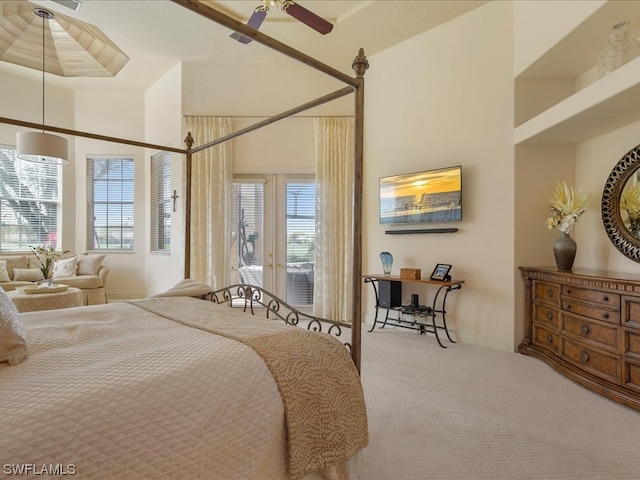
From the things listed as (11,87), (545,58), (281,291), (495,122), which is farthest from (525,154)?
(11,87)

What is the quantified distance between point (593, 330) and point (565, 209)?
117cm

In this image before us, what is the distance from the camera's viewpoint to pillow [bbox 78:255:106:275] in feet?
19.0

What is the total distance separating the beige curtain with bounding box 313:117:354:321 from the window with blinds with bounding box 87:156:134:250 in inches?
144

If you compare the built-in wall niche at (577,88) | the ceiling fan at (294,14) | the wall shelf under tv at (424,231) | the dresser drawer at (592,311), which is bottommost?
the dresser drawer at (592,311)

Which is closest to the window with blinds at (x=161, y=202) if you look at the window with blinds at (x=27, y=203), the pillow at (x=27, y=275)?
the pillow at (x=27, y=275)

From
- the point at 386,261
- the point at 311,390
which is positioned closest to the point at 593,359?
the point at 386,261

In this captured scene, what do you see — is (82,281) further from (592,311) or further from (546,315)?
(592,311)

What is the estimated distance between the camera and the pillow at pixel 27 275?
532 cm

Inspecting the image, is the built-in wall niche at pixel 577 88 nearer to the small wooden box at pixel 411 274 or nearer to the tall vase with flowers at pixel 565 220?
the tall vase with flowers at pixel 565 220

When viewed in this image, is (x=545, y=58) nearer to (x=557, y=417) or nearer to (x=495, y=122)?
(x=495, y=122)

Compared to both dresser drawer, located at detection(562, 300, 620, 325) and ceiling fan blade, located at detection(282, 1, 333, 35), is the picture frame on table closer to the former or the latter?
dresser drawer, located at detection(562, 300, 620, 325)

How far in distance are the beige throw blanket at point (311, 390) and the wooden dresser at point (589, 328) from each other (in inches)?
88.7

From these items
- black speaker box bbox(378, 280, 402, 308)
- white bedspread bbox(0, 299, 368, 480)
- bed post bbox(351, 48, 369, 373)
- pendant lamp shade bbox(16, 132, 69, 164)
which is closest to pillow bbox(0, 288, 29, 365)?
white bedspread bbox(0, 299, 368, 480)

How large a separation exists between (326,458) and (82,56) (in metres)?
4.77
